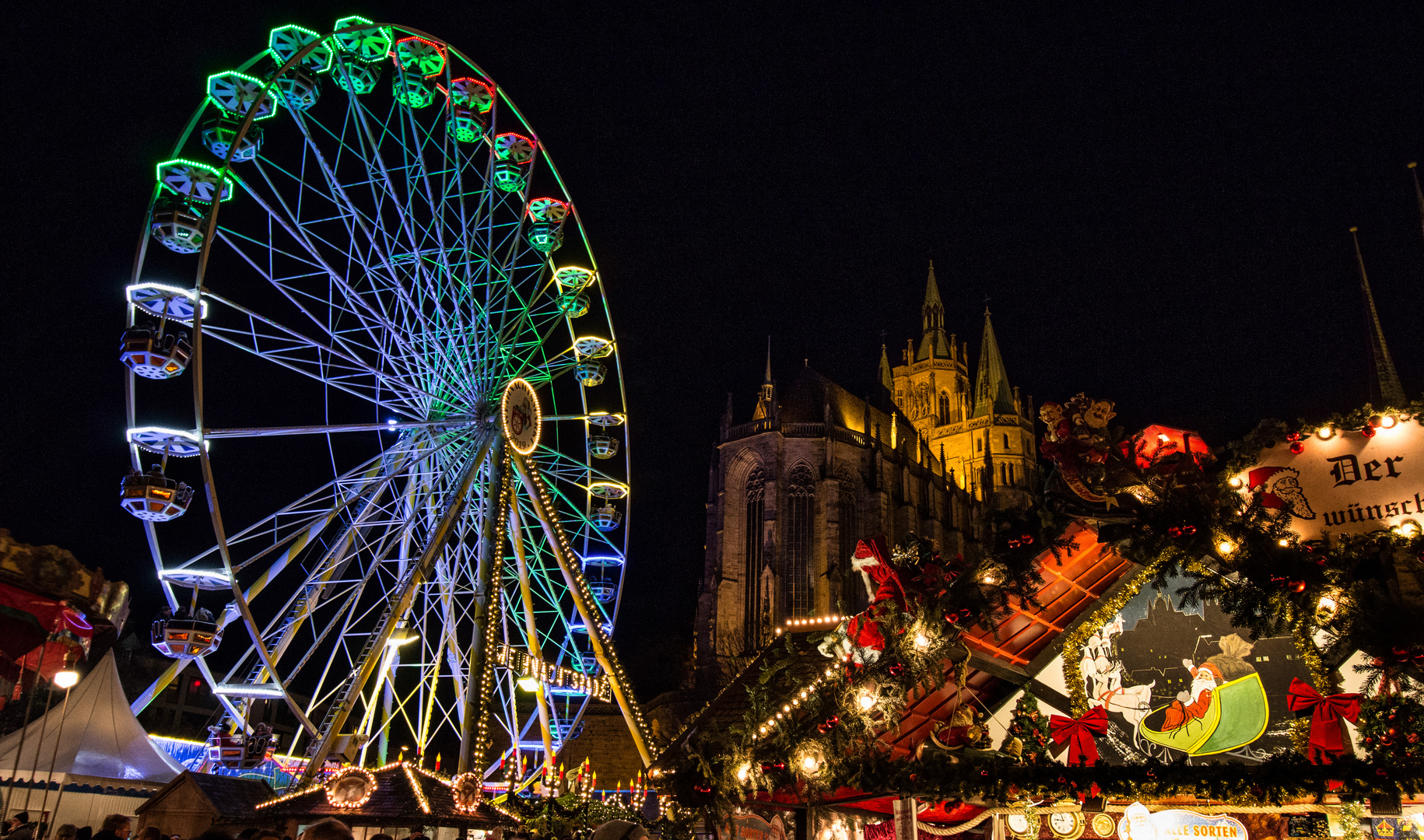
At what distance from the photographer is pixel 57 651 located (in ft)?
25.3

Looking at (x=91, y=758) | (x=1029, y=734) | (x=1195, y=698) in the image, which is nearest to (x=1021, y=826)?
(x=1029, y=734)

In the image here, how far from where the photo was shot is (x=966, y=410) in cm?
6500

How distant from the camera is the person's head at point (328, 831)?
157 inches

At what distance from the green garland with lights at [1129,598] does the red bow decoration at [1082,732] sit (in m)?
0.12

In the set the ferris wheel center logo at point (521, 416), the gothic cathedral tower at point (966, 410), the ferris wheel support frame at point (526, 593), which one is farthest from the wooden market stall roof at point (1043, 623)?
the gothic cathedral tower at point (966, 410)

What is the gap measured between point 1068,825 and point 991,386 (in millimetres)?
61139

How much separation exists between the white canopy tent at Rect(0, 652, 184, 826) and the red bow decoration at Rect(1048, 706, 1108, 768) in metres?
12.8

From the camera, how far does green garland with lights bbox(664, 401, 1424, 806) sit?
5.30 metres

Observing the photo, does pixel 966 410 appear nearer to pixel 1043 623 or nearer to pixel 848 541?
pixel 848 541

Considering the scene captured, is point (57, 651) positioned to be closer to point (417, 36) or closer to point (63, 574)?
point (63, 574)

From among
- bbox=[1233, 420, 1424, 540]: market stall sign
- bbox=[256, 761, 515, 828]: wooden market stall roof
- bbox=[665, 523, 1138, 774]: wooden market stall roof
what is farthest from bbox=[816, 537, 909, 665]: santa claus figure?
bbox=[256, 761, 515, 828]: wooden market stall roof

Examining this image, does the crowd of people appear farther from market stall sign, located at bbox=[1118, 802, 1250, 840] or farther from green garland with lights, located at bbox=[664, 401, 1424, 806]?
market stall sign, located at bbox=[1118, 802, 1250, 840]

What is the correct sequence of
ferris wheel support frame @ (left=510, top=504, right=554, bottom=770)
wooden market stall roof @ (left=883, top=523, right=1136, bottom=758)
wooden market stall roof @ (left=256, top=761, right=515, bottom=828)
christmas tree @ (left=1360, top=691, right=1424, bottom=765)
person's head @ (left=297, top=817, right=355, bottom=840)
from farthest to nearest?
1. ferris wheel support frame @ (left=510, top=504, right=554, bottom=770)
2. wooden market stall roof @ (left=256, top=761, right=515, bottom=828)
3. wooden market stall roof @ (left=883, top=523, right=1136, bottom=758)
4. christmas tree @ (left=1360, top=691, right=1424, bottom=765)
5. person's head @ (left=297, top=817, right=355, bottom=840)

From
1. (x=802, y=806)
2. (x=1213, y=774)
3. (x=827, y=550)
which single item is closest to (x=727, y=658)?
(x=827, y=550)
